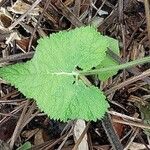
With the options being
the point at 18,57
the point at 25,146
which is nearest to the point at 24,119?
the point at 25,146

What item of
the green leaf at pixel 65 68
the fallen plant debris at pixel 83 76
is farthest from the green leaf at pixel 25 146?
the green leaf at pixel 65 68

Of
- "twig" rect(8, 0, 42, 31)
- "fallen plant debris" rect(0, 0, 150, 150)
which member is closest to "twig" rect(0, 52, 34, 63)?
"fallen plant debris" rect(0, 0, 150, 150)

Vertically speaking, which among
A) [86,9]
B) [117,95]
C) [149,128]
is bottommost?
A: [149,128]

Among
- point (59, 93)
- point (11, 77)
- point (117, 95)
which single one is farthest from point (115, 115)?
point (11, 77)

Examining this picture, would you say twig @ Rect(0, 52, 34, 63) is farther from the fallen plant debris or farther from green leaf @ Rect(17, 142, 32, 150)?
green leaf @ Rect(17, 142, 32, 150)

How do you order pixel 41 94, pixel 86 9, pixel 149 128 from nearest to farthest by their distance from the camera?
pixel 41 94 → pixel 149 128 → pixel 86 9

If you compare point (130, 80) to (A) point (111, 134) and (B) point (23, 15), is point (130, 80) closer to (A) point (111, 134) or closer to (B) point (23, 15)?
(A) point (111, 134)

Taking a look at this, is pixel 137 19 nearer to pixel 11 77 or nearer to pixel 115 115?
pixel 115 115

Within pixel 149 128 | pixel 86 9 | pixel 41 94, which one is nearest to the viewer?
pixel 41 94
